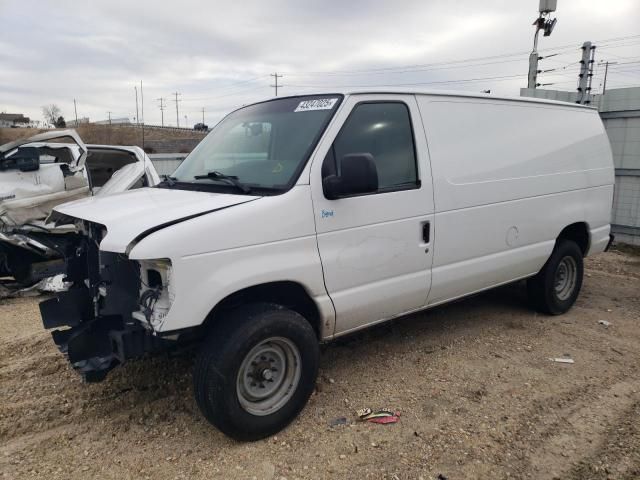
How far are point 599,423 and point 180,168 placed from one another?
12.2 ft

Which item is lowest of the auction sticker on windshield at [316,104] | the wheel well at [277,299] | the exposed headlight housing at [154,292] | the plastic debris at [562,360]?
the plastic debris at [562,360]

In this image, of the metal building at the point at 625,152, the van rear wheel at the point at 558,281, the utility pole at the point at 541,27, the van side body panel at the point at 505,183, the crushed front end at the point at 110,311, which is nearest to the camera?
the crushed front end at the point at 110,311

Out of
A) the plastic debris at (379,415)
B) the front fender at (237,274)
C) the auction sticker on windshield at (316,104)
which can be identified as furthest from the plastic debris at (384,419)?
the auction sticker on windshield at (316,104)

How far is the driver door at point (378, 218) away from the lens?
337cm

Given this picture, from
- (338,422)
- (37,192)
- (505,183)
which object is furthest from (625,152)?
(37,192)

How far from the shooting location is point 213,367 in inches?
115

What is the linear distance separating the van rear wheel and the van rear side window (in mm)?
2417

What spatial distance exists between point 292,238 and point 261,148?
2.89 feet

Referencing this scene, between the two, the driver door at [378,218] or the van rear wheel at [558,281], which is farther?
the van rear wheel at [558,281]

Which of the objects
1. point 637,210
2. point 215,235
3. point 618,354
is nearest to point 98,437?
point 215,235

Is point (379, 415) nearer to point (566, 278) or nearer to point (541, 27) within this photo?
point (566, 278)

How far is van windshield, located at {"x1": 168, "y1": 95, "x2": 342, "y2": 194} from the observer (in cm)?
333

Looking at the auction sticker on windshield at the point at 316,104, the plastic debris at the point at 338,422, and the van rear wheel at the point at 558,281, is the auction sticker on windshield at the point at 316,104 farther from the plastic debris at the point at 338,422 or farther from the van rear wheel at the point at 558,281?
the van rear wheel at the point at 558,281

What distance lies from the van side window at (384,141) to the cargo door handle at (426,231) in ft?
1.06
